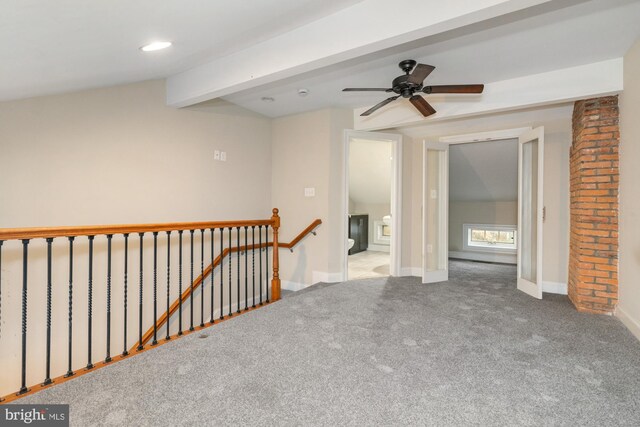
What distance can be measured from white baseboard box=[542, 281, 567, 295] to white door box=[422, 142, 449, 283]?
1.12m

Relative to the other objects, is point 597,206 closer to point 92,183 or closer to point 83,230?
point 83,230

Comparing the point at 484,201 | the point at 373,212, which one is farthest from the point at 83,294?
the point at 484,201

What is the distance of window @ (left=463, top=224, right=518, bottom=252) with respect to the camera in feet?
19.2

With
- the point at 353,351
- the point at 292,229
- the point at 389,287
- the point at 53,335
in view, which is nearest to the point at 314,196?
the point at 292,229

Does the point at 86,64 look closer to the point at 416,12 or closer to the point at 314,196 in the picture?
the point at 416,12

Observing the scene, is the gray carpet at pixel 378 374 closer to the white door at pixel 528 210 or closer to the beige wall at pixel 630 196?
the beige wall at pixel 630 196

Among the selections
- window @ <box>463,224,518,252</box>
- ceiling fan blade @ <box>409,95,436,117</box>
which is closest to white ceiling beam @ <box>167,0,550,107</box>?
ceiling fan blade @ <box>409,95,436,117</box>

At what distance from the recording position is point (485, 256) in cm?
604

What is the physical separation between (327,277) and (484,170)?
339cm

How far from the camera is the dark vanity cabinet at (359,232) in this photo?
22.6 ft

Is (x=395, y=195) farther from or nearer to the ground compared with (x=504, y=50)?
nearer to the ground

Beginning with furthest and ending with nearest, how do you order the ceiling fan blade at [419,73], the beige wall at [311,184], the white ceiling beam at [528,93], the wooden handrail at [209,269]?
the beige wall at [311,184], the wooden handrail at [209,269], the white ceiling beam at [528,93], the ceiling fan blade at [419,73]

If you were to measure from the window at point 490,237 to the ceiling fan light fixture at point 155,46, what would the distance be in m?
5.87

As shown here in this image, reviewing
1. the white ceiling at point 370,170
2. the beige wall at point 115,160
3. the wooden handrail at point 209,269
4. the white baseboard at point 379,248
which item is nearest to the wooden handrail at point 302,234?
the wooden handrail at point 209,269
